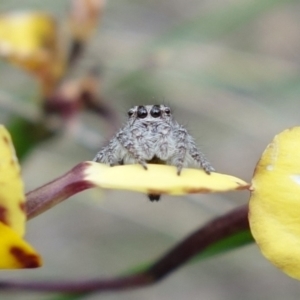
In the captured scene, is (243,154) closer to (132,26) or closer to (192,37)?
(132,26)

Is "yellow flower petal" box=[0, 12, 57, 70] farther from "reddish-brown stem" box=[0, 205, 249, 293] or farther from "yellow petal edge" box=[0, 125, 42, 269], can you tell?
"yellow petal edge" box=[0, 125, 42, 269]

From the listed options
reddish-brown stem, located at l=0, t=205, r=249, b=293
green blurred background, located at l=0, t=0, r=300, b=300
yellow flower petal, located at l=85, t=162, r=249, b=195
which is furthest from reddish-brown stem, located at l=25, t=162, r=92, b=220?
green blurred background, located at l=0, t=0, r=300, b=300

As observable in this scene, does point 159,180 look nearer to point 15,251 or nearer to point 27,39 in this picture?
point 15,251

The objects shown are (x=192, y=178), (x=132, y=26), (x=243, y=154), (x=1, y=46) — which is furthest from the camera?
(x=132, y=26)

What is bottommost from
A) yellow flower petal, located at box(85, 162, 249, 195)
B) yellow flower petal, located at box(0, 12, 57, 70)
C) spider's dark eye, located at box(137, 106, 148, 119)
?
yellow flower petal, located at box(85, 162, 249, 195)

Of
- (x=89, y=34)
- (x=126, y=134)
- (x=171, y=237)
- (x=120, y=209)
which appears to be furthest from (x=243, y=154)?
(x=126, y=134)

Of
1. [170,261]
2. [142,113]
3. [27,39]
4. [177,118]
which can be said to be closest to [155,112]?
[142,113]
